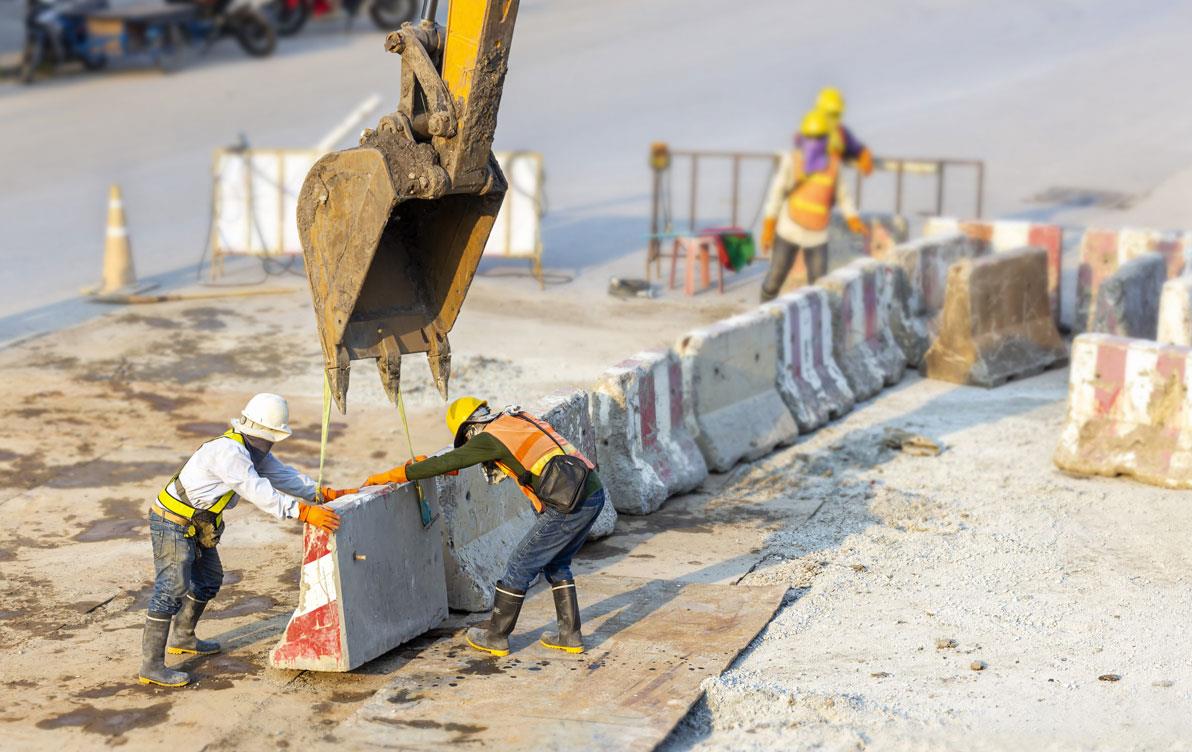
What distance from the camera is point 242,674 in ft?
26.3

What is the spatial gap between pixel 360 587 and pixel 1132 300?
861cm

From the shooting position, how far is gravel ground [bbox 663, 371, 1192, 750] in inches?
292

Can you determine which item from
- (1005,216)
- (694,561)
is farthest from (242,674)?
(1005,216)

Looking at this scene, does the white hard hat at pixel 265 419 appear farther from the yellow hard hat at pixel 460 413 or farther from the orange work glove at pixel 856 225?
the orange work glove at pixel 856 225

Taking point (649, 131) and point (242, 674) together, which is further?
point (649, 131)

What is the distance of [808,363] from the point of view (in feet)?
42.7

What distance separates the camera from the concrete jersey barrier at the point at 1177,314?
12.2 m

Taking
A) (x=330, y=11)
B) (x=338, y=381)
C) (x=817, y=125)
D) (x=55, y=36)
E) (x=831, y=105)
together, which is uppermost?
(x=330, y=11)

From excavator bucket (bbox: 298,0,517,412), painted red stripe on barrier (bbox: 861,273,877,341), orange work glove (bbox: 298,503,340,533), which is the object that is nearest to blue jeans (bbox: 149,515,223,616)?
orange work glove (bbox: 298,503,340,533)

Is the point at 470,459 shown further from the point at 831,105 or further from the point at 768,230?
the point at 831,105

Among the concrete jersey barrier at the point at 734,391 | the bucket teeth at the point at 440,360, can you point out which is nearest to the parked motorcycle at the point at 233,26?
the concrete jersey barrier at the point at 734,391

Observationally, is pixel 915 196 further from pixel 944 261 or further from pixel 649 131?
pixel 944 261

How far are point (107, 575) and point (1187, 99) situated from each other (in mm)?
22535

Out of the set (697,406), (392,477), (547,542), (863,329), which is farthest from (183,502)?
(863,329)
